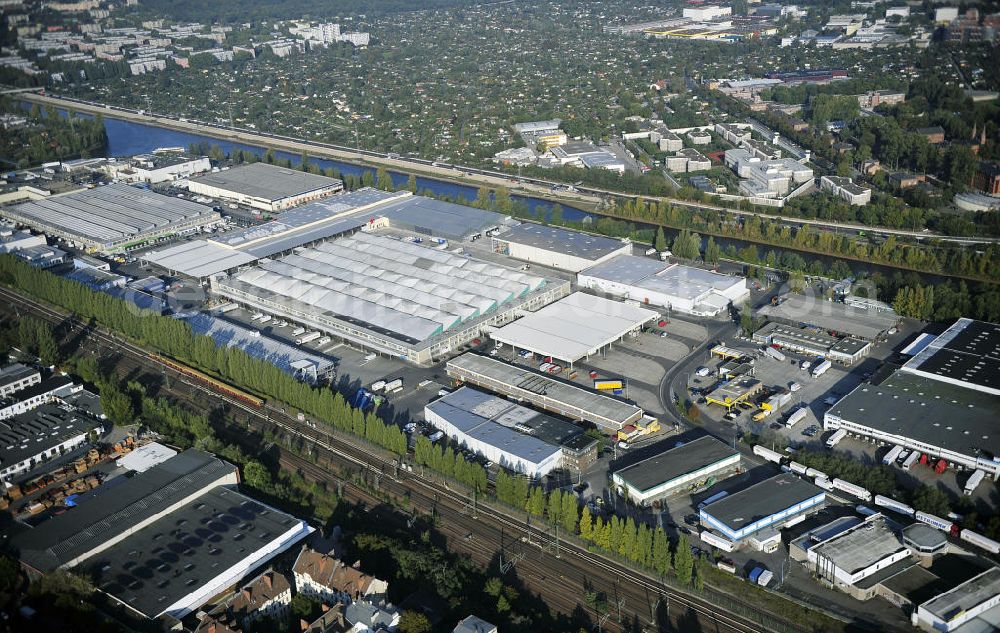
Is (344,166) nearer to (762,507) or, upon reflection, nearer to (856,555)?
(762,507)

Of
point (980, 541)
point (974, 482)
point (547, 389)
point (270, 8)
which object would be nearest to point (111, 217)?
point (547, 389)

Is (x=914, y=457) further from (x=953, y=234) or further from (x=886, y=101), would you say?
(x=886, y=101)

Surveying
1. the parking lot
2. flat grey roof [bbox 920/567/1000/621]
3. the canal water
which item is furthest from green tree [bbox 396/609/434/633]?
the canal water

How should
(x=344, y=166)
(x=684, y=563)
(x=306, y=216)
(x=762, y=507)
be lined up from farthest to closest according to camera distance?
(x=344, y=166), (x=306, y=216), (x=762, y=507), (x=684, y=563)

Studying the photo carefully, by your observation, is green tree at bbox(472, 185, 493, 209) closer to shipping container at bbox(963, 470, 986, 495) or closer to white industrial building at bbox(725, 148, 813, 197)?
white industrial building at bbox(725, 148, 813, 197)

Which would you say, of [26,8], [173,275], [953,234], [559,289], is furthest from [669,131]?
[26,8]

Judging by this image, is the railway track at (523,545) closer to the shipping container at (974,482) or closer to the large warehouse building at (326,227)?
the shipping container at (974,482)
